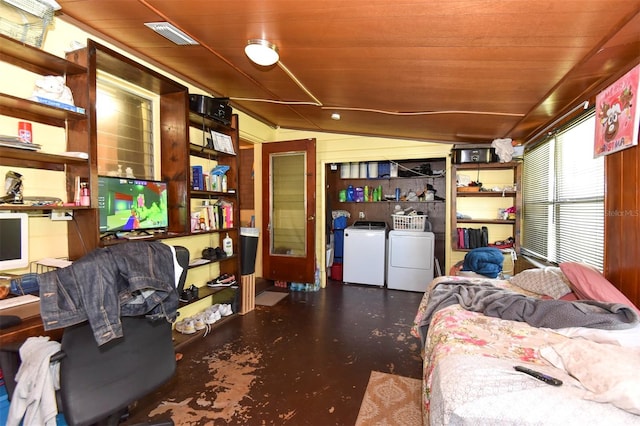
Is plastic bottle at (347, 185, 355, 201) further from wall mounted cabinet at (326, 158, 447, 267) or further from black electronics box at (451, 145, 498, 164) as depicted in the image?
black electronics box at (451, 145, 498, 164)

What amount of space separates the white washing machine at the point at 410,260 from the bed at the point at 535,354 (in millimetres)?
2284

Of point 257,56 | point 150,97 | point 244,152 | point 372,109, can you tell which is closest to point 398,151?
point 372,109

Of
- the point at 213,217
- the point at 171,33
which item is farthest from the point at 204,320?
the point at 171,33

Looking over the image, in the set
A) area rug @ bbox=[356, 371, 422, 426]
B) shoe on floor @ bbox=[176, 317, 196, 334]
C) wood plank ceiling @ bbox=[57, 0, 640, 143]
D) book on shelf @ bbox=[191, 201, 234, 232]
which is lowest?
area rug @ bbox=[356, 371, 422, 426]

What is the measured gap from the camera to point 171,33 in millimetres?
1962

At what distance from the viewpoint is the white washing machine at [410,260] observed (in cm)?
433

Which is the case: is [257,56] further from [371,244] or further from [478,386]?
[371,244]

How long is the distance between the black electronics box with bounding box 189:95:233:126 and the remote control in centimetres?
297

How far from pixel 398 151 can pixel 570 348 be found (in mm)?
3429

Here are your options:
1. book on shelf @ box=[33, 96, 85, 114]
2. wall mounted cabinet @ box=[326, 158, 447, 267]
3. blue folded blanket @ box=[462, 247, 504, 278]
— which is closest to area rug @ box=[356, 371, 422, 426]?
blue folded blanket @ box=[462, 247, 504, 278]

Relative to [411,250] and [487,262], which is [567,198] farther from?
[411,250]

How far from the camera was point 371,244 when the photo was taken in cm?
463

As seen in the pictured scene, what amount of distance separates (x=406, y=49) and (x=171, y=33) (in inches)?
59.5

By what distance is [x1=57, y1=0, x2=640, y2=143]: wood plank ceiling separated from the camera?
4.43ft
